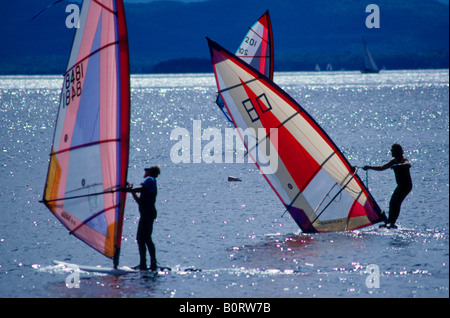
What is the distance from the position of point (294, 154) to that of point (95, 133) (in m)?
5.85

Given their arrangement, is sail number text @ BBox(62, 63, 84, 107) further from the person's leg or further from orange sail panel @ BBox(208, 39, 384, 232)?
the person's leg

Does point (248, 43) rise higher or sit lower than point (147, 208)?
higher

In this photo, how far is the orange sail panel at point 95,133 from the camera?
45.2 feet

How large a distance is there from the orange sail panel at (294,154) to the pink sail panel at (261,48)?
1985 centimetres

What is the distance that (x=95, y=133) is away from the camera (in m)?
14.2

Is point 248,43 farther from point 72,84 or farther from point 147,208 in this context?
point 147,208

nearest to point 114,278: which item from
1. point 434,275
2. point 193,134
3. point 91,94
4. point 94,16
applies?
point 91,94

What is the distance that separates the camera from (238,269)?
608 inches

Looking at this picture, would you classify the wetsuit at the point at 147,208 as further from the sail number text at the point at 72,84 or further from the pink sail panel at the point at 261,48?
the pink sail panel at the point at 261,48

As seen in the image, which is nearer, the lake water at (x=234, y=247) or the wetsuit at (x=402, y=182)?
the lake water at (x=234, y=247)

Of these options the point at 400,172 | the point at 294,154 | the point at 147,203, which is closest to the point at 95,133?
the point at 147,203

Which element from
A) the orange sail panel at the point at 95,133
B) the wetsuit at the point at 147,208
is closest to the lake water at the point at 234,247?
the wetsuit at the point at 147,208

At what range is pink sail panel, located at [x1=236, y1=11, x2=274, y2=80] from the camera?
1501 inches

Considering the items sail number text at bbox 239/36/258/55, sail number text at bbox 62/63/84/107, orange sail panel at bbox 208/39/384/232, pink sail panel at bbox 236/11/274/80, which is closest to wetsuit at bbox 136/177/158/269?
sail number text at bbox 62/63/84/107
